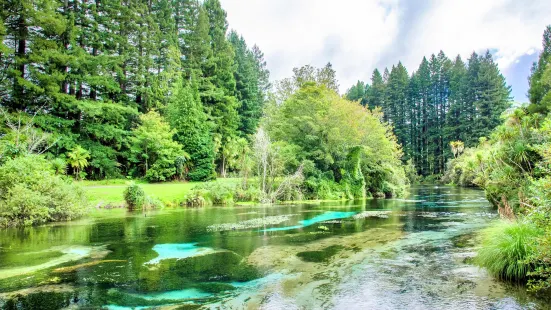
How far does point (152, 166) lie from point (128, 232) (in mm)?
22855

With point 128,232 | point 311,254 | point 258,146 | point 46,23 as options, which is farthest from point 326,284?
point 46,23

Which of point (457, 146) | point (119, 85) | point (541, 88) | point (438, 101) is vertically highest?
point (438, 101)

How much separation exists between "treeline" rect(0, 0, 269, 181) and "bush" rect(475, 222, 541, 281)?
31.1m

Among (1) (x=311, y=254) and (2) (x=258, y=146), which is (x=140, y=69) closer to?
(2) (x=258, y=146)

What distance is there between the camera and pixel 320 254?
32.8 ft

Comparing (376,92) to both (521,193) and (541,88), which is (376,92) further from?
(521,193)

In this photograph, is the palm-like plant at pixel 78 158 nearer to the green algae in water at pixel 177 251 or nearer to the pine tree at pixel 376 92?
the green algae in water at pixel 177 251

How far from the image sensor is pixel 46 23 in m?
29.9

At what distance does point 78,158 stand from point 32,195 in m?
17.1

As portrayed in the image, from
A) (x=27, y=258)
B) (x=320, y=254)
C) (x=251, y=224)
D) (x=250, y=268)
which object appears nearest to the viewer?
(x=250, y=268)

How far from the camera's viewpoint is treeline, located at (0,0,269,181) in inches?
1171

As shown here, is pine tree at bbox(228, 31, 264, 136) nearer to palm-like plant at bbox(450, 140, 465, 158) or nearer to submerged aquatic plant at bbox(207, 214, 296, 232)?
palm-like plant at bbox(450, 140, 465, 158)

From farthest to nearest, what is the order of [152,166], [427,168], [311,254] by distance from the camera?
[427,168] → [152,166] → [311,254]

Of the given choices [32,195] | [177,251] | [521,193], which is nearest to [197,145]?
[32,195]
